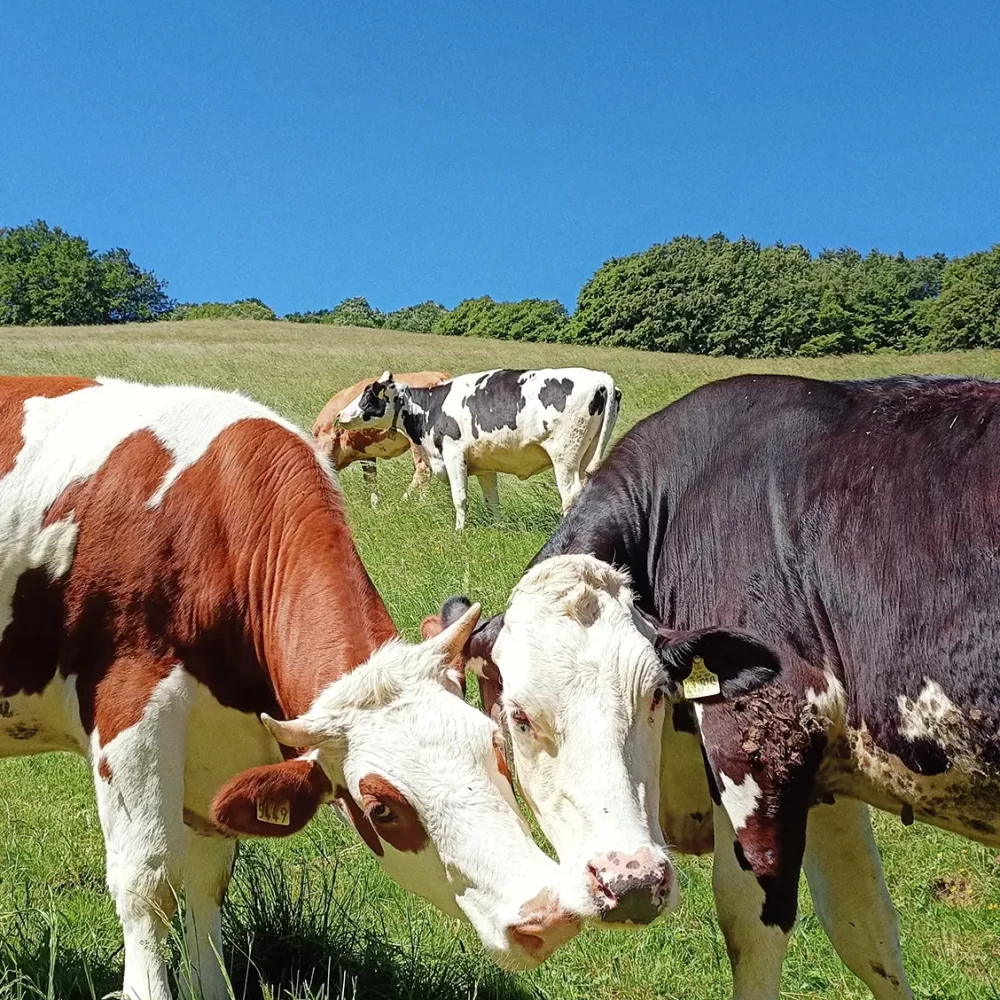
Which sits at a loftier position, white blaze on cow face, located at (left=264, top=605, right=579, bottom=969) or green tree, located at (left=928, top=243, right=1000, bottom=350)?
green tree, located at (left=928, top=243, right=1000, bottom=350)

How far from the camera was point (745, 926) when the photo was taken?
341cm

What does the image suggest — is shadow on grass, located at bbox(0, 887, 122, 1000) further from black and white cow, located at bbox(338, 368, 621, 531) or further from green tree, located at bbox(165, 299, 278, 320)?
green tree, located at bbox(165, 299, 278, 320)

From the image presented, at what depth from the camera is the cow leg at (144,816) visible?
11.0 feet

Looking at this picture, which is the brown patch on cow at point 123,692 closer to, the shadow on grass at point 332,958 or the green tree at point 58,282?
the shadow on grass at point 332,958

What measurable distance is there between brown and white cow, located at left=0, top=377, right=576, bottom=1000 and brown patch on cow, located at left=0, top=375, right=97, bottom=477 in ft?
0.04

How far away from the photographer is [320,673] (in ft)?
10.7

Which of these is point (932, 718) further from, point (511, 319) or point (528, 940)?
point (511, 319)

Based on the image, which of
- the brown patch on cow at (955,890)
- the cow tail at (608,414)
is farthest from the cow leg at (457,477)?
the brown patch on cow at (955,890)

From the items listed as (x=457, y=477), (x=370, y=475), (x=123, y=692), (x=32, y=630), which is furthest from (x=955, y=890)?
(x=370, y=475)

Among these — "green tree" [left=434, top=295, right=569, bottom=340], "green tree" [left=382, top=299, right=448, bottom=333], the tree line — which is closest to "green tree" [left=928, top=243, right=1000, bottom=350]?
the tree line

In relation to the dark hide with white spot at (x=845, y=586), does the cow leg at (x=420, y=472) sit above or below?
below

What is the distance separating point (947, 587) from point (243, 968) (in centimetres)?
294

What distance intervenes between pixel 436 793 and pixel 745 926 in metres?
1.31

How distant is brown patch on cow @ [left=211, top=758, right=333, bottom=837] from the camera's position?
2.92m
